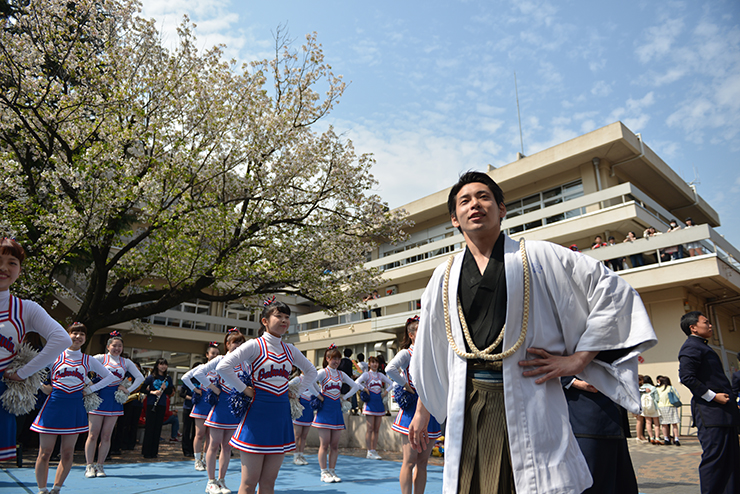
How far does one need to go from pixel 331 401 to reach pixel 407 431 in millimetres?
3445

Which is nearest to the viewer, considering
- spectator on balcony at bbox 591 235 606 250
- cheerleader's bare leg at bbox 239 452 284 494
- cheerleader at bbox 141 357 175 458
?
cheerleader's bare leg at bbox 239 452 284 494

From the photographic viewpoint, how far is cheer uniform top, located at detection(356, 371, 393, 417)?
1105 centimetres

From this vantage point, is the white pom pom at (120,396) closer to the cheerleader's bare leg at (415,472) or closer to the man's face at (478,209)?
the cheerleader's bare leg at (415,472)

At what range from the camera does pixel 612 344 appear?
1963 mm

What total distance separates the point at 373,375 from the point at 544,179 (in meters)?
18.1

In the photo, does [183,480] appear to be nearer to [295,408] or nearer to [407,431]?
[295,408]

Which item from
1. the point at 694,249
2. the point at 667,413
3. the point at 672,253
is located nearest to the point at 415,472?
the point at 667,413

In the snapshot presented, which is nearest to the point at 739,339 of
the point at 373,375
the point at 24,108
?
the point at 373,375

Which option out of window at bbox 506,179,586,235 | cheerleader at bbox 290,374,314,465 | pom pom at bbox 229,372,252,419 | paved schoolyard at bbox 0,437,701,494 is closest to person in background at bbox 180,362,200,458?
paved schoolyard at bbox 0,437,701,494

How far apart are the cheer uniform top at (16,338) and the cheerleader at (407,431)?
113 inches

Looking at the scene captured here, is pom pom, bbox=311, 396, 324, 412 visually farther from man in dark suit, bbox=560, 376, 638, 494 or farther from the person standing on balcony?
the person standing on balcony

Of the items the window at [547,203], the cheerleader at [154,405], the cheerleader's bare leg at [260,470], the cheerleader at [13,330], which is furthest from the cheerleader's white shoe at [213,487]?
the window at [547,203]

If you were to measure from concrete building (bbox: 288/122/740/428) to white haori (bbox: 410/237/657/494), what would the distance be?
1755cm

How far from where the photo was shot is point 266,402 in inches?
187
